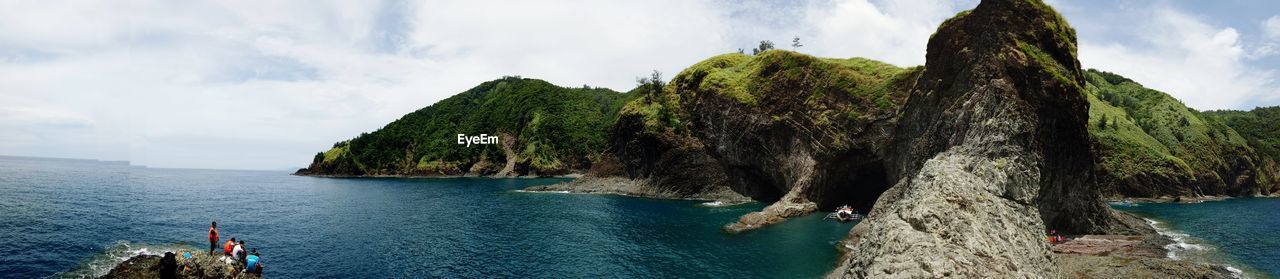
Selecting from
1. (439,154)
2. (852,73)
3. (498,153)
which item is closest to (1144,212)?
(852,73)

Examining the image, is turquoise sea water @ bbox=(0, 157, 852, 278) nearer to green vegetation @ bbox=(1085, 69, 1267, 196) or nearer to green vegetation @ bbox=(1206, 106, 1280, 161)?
green vegetation @ bbox=(1085, 69, 1267, 196)

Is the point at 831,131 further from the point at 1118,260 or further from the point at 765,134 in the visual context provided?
the point at 1118,260

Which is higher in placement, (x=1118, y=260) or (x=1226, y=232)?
(x=1118, y=260)

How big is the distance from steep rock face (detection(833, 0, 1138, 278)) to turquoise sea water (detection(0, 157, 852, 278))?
29.2 ft

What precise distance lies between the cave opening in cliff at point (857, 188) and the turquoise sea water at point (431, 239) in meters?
6.70

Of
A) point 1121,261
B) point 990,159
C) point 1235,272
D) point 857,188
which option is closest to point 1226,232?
point 1235,272

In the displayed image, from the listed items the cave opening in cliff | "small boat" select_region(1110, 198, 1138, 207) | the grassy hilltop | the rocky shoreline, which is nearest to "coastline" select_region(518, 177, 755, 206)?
the grassy hilltop

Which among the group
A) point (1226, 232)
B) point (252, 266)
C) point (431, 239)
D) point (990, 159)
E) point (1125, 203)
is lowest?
point (1226, 232)

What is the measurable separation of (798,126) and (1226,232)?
4501 cm

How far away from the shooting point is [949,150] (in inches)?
1655

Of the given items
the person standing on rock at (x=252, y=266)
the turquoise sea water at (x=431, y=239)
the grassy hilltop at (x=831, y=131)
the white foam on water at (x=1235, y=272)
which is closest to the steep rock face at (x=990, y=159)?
the turquoise sea water at (x=431, y=239)

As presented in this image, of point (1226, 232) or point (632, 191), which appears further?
point (632, 191)

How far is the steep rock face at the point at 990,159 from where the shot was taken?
77.1ft

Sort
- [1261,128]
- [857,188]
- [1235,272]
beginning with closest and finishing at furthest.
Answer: [1235,272] < [857,188] < [1261,128]
